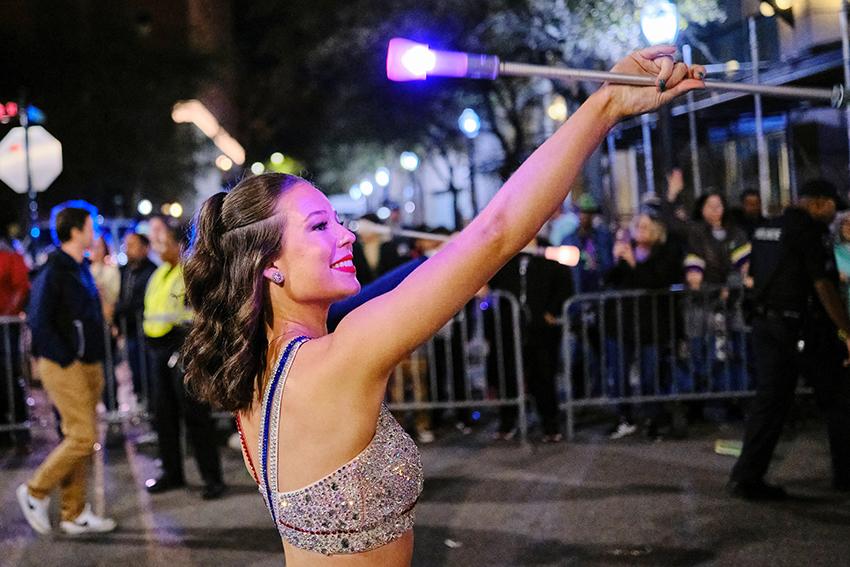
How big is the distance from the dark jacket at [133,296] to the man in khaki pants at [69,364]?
6.95 feet

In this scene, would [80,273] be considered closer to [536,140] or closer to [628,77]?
[628,77]

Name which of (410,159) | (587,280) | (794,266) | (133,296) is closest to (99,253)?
(133,296)

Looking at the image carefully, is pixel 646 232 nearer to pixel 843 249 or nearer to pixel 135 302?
pixel 843 249

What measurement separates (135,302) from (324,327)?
26.1 feet

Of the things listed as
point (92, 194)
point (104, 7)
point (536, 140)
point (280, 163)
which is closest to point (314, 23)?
point (536, 140)

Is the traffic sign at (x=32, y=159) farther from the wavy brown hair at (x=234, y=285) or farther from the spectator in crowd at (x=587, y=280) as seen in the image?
the wavy brown hair at (x=234, y=285)

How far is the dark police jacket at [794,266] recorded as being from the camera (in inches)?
283

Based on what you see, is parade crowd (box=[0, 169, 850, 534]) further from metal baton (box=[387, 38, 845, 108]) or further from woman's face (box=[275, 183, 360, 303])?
metal baton (box=[387, 38, 845, 108])

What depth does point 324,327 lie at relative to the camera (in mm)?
2598

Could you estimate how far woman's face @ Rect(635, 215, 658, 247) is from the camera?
33.3 ft

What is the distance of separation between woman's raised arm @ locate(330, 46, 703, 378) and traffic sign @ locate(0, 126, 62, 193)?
12.1 meters

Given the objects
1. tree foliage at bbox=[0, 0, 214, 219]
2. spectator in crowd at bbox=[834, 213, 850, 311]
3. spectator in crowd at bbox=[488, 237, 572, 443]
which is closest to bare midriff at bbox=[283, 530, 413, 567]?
spectator in crowd at bbox=[834, 213, 850, 311]

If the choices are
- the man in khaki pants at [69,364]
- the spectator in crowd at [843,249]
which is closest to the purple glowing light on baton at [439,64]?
→ the man in khaki pants at [69,364]

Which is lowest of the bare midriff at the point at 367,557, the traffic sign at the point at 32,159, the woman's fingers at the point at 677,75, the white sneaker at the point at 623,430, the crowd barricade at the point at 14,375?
the white sneaker at the point at 623,430
